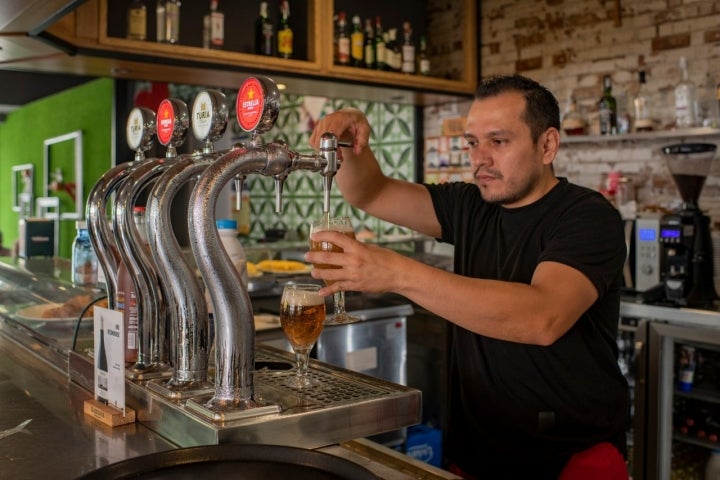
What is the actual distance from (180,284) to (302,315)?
0.23 meters

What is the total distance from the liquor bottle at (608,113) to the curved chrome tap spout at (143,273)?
3.59 metres

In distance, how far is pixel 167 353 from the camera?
1449mm

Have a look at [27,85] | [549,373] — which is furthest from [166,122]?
[27,85]

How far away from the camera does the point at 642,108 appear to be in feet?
14.0

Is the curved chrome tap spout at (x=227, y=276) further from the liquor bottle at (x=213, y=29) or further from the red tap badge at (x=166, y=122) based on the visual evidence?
the liquor bottle at (x=213, y=29)

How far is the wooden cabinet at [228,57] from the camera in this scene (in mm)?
3588

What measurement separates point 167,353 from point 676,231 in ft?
9.05

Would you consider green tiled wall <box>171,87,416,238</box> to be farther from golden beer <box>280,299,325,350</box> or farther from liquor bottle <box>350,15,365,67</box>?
golden beer <box>280,299,325,350</box>

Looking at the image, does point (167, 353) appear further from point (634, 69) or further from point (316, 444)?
point (634, 69)

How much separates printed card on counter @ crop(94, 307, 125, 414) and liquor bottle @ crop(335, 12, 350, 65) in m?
3.59

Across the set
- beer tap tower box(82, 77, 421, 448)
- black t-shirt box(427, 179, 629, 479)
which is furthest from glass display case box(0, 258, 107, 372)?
black t-shirt box(427, 179, 629, 479)

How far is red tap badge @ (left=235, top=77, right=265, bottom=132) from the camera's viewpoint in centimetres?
118

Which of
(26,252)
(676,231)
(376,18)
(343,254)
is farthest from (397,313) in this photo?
(376,18)

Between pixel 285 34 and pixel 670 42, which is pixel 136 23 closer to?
pixel 285 34
